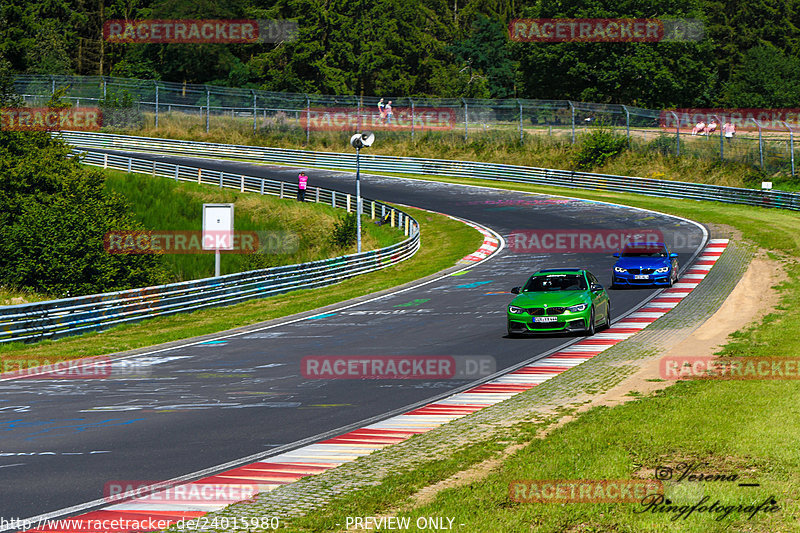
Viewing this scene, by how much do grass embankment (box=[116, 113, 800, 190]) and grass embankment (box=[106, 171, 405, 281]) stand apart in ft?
60.5

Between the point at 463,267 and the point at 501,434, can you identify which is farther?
the point at 463,267

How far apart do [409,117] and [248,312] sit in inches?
1715

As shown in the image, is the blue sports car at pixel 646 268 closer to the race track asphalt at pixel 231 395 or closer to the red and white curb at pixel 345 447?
the race track asphalt at pixel 231 395

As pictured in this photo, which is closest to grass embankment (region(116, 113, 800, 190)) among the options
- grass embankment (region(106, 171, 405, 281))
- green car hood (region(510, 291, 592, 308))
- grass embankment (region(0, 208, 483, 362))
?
grass embankment (region(106, 171, 405, 281))

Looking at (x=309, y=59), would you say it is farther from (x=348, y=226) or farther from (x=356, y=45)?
(x=348, y=226)

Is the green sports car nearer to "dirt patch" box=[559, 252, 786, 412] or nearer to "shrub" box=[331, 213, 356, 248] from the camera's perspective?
"dirt patch" box=[559, 252, 786, 412]

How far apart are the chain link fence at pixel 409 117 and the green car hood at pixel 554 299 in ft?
113

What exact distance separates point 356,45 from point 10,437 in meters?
93.9

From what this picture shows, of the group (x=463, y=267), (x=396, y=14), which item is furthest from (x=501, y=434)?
(x=396, y=14)

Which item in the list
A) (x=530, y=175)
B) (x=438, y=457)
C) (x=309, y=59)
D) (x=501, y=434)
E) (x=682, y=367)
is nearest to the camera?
(x=438, y=457)

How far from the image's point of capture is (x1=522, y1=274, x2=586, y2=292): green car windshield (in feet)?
67.6

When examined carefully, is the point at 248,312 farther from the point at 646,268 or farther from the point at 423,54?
the point at 423,54

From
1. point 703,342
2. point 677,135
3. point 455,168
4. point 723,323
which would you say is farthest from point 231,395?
point 455,168

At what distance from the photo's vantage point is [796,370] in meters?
14.5
